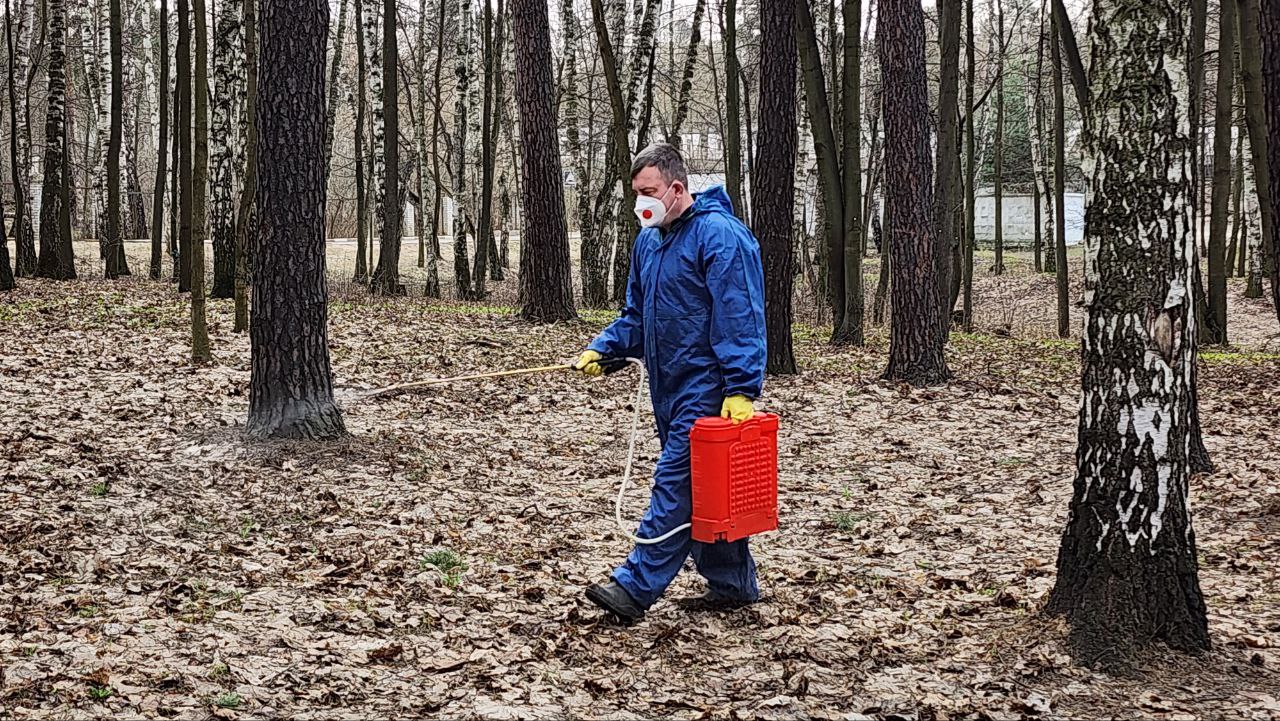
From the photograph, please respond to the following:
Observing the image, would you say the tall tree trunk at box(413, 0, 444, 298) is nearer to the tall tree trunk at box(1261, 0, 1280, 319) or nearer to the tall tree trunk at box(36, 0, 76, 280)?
the tall tree trunk at box(36, 0, 76, 280)

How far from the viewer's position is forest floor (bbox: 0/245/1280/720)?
4.11 meters

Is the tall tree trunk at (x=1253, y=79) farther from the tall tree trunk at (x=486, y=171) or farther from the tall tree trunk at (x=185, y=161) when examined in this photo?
the tall tree trunk at (x=185, y=161)

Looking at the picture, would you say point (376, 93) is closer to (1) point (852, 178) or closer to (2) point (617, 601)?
(1) point (852, 178)

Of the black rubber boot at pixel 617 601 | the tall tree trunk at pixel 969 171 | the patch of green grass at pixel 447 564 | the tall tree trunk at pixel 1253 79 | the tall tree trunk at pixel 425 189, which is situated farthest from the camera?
the tall tree trunk at pixel 425 189

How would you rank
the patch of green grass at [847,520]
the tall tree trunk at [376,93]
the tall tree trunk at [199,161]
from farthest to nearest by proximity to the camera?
the tall tree trunk at [376,93], the tall tree trunk at [199,161], the patch of green grass at [847,520]

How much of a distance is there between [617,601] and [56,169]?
16.9 m

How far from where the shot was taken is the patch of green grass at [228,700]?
3.90 meters

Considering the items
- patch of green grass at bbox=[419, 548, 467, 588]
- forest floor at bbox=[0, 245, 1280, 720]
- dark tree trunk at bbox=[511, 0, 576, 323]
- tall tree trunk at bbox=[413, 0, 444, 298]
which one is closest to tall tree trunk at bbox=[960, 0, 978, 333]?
dark tree trunk at bbox=[511, 0, 576, 323]

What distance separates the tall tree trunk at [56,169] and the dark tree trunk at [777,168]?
38.8ft

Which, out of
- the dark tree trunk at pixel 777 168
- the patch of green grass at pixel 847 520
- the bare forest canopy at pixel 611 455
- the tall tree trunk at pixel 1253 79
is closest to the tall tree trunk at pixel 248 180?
the bare forest canopy at pixel 611 455

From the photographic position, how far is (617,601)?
4.88 meters

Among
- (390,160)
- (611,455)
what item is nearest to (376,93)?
(390,160)

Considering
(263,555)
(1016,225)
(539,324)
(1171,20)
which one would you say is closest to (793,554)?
(263,555)

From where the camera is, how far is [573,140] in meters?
20.9
